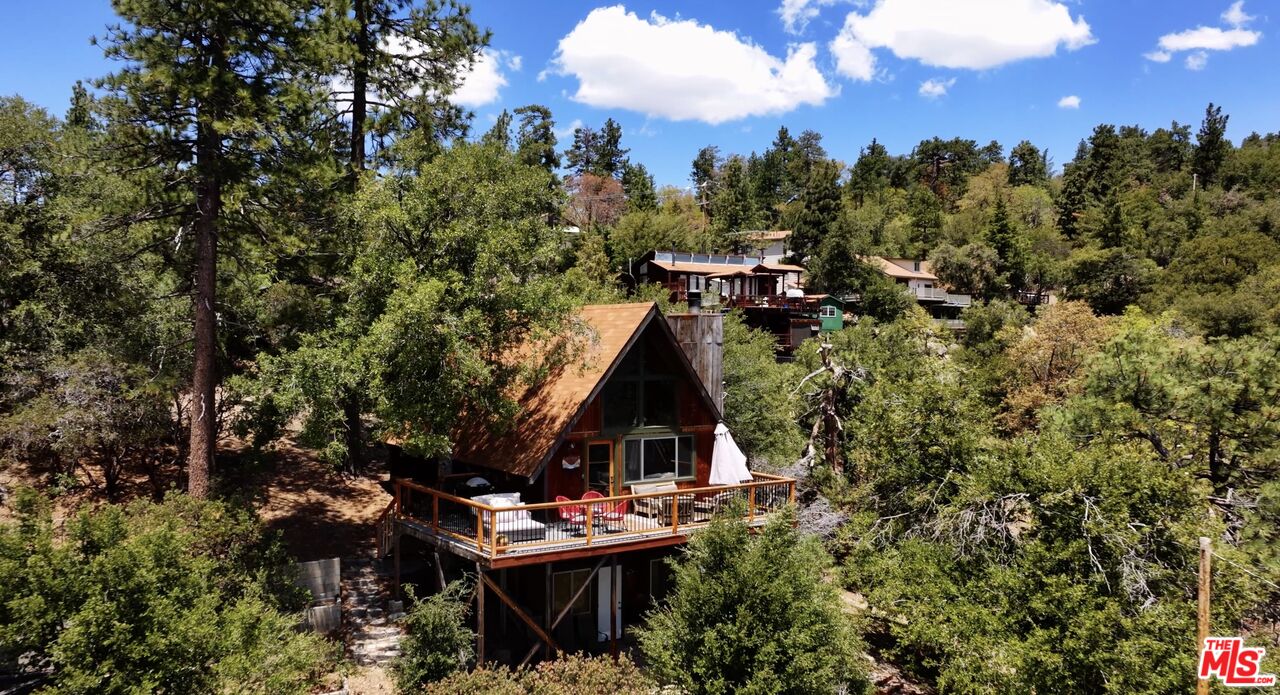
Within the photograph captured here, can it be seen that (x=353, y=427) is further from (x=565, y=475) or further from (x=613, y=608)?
(x=613, y=608)

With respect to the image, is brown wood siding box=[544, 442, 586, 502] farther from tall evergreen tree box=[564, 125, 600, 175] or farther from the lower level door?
tall evergreen tree box=[564, 125, 600, 175]

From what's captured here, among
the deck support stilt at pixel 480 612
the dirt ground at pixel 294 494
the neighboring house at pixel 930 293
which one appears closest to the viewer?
the deck support stilt at pixel 480 612

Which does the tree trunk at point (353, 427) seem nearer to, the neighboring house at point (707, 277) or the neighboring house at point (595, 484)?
the neighboring house at point (595, 484)

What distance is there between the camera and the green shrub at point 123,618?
29.6ft

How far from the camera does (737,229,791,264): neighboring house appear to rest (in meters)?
66.3

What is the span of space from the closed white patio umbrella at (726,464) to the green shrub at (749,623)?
3.76 meters

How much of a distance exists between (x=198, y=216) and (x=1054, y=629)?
1851 centimetres

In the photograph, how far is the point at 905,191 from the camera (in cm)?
9200

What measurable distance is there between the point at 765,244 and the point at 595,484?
175ft

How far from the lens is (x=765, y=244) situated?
67.0m

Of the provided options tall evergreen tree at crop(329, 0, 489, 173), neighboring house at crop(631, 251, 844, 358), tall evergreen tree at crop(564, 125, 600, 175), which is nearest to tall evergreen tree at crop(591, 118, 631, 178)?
tall evergreen tree at crop(564, 125, 600, 175)

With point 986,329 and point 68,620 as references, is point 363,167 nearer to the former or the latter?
point 68,620

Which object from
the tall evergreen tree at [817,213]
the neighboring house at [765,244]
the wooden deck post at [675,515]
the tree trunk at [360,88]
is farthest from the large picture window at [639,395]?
the neighboring house at [765,244]

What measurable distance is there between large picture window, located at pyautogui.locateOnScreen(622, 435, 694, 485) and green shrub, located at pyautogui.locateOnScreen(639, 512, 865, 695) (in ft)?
15.4
